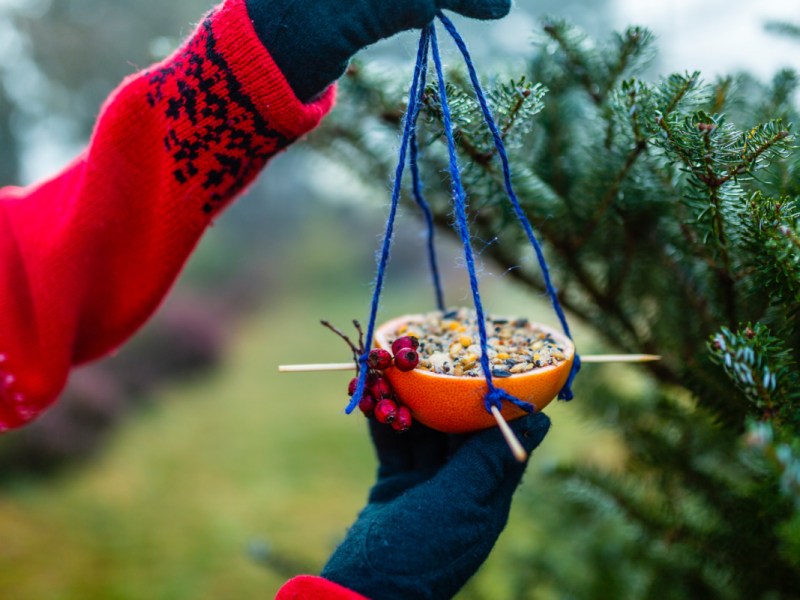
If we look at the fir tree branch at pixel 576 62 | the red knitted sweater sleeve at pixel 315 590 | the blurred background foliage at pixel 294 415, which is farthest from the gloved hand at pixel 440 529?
the fir tree branch at pixel 576 62

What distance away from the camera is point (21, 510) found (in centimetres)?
209

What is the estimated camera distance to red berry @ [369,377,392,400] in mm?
522

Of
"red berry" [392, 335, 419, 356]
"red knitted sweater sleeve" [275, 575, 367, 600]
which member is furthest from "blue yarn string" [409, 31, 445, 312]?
"red knitted sweater sleeve" [275, 575, 367, 600]

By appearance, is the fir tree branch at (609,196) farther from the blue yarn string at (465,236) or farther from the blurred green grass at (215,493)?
the blurred green grass at (215,493)

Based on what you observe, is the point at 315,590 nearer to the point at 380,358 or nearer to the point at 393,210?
the point at 380,358

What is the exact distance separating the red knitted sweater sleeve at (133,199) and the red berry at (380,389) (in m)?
0.23

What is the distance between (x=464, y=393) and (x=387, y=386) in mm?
73

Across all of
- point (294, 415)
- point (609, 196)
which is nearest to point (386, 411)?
point (609, 196)

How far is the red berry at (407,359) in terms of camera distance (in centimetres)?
50

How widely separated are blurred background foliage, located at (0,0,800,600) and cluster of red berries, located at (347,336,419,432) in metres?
0.09

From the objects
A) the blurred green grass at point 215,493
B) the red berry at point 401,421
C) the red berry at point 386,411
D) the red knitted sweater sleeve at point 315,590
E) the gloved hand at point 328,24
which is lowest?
the blurred green grass at point 215,493

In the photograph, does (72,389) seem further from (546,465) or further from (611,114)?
(611,114)

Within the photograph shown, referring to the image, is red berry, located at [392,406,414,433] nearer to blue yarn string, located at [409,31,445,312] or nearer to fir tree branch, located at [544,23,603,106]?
blue yarn string, located at [409,31,445,312]

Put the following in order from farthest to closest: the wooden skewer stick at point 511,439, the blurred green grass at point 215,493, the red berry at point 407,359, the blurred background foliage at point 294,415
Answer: the blurred green grass at point 215,493, the blurred background foliage at point 294,415, the red berry at point 407,359, the wooden skewer stick at point 511,439
